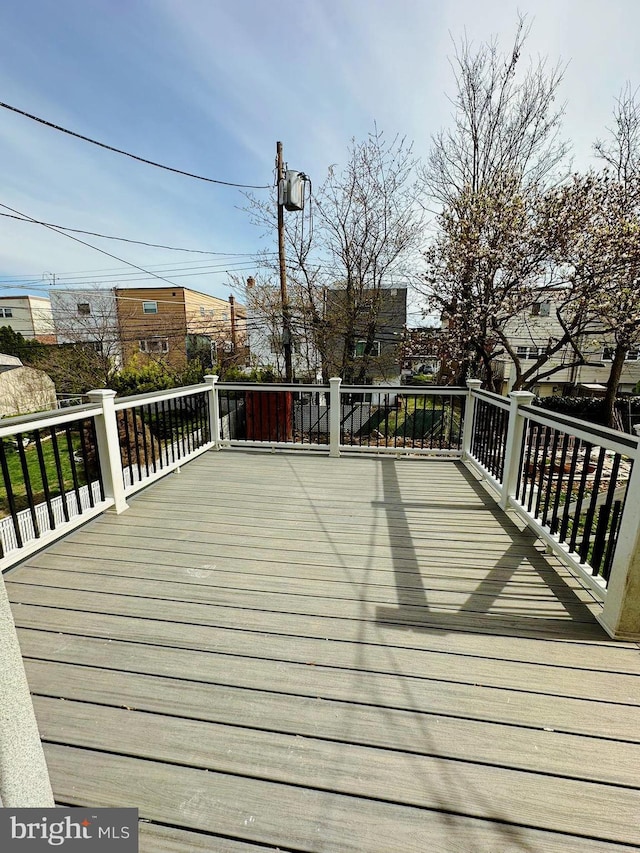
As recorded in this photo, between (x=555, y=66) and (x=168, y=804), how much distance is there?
12.2 meters

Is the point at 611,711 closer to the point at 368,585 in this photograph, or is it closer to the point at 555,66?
the point at 368,585

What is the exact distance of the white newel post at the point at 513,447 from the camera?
9.53 feet

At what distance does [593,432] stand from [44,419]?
10.5 ft

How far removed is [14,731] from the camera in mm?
771

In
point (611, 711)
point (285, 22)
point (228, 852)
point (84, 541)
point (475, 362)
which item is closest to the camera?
point (228, 852)

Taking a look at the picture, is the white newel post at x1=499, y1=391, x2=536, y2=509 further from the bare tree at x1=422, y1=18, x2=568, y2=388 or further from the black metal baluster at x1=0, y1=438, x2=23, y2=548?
the bare tree at x1=422, y1=18, x2=568, y2=388

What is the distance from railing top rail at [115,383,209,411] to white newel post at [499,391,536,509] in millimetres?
3093

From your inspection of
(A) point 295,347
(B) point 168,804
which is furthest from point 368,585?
(A) point 295,347

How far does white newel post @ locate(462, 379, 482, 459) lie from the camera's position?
423 cm

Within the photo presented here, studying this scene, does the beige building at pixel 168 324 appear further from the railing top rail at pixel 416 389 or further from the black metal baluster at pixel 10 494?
the black metal baluster at pixel 10 494

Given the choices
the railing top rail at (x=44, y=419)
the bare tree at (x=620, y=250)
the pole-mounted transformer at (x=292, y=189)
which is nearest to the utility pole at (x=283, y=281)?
the pole-mounted transformer at (x=292, y=189)

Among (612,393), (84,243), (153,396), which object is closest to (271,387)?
(153,396)

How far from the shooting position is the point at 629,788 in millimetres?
1106

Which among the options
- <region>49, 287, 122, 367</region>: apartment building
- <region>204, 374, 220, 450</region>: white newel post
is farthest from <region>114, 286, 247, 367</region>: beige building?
<region>204, 374, 220, 450</region>: white newel post
